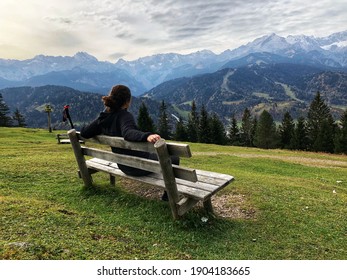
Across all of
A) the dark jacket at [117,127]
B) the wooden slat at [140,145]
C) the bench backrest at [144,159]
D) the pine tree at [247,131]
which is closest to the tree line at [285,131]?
the pine tree at [247,131]

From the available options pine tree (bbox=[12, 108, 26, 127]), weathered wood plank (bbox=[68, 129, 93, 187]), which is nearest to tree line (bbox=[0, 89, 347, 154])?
pine tree (bbox=[12, 108, 26, 127])

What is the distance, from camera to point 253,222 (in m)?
8.20

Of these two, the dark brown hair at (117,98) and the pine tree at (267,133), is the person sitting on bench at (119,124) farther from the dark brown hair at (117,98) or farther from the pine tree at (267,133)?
the pine tree at (267,133)

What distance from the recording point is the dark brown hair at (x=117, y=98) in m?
7.62

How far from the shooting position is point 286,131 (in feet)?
281

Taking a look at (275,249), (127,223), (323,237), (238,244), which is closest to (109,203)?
(127,223)

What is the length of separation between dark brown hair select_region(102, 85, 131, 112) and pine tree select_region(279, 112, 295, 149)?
275 ft

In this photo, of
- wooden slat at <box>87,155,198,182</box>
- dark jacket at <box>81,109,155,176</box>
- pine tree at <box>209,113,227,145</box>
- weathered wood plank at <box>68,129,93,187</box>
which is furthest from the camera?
pine tree at <box>209,113,227,145</box>

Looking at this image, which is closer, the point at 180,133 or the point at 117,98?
the point at 117,98

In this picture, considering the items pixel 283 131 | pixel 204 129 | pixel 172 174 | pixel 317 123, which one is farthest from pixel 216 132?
pixel 172 174

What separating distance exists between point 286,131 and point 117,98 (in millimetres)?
85544

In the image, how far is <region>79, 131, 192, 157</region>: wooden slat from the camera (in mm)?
6055

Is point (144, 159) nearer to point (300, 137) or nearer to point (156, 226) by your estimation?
point (156, 226)

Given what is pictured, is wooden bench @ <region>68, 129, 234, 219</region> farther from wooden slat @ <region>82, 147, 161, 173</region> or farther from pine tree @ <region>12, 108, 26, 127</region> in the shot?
pine tree @ <region>12, 108, 26, 127</region>
